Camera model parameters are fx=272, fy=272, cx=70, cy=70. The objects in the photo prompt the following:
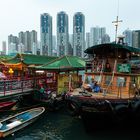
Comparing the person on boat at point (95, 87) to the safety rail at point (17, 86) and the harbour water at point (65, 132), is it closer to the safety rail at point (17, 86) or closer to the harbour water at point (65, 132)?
the harbour water at point (65, 132)

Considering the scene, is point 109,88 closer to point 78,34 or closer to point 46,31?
point 78,34

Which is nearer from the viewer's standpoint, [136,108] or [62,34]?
[136,108]

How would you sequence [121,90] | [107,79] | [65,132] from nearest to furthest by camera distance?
1. [121,90]
2. [65,132]
3. [107,79]

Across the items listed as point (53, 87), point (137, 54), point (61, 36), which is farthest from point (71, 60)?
point (61, 36)

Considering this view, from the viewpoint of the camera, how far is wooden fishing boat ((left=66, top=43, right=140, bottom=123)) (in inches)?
582

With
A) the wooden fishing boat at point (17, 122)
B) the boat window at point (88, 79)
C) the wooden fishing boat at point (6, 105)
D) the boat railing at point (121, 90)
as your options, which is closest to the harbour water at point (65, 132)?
the wooden fishing boat at point (17, 122)

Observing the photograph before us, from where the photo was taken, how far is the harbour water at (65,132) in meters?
15.3

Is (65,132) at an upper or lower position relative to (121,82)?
lower

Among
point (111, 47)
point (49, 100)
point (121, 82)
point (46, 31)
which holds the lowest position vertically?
point (49, 100)

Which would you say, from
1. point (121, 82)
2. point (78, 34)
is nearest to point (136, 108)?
point (121, 82)

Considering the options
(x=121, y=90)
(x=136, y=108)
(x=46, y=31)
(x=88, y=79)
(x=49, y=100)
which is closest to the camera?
(x=136, y=108)

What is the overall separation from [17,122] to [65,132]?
117 inches

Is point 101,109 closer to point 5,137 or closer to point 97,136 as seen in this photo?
point 97,136

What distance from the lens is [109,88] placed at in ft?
55.2
